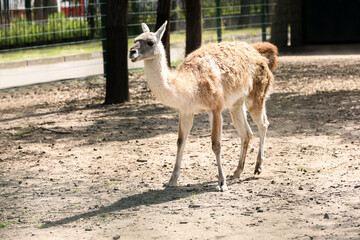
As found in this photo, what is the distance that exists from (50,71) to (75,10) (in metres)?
1.63

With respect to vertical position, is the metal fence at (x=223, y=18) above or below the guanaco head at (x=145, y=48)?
above

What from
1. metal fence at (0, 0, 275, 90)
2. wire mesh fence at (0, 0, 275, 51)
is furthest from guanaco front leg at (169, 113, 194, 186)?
wire mesh fence at (0, 0, 275, 51)

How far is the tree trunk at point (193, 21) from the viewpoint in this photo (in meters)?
12.1

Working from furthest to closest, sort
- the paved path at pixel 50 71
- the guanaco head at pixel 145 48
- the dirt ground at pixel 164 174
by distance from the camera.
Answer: the paved path at pixel 50 71 < the guanaco head at pixel 145 48 < the dirt ground at pixel 164 174

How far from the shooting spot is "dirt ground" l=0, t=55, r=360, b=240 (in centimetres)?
511

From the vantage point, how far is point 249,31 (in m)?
18.6

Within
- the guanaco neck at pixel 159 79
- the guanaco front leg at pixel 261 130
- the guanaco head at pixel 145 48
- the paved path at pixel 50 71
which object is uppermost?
the guanaco head at pixel 145 48

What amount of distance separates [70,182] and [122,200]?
0.92 m

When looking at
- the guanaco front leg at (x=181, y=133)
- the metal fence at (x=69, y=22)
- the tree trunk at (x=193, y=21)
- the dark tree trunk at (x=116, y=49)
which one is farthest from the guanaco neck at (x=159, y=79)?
the metal fence at (x=69, y=22)

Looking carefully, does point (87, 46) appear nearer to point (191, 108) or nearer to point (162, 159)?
point (162, 159)

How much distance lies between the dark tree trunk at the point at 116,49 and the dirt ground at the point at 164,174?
1.06 feet

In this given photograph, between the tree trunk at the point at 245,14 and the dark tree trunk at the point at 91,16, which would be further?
the tree trunk at the point at 245,14

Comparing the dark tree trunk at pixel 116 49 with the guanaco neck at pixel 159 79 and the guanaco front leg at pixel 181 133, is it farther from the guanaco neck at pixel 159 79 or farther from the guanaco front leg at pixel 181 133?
the guanaco neck at pixel 159 79

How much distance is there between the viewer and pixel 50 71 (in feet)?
47.1
